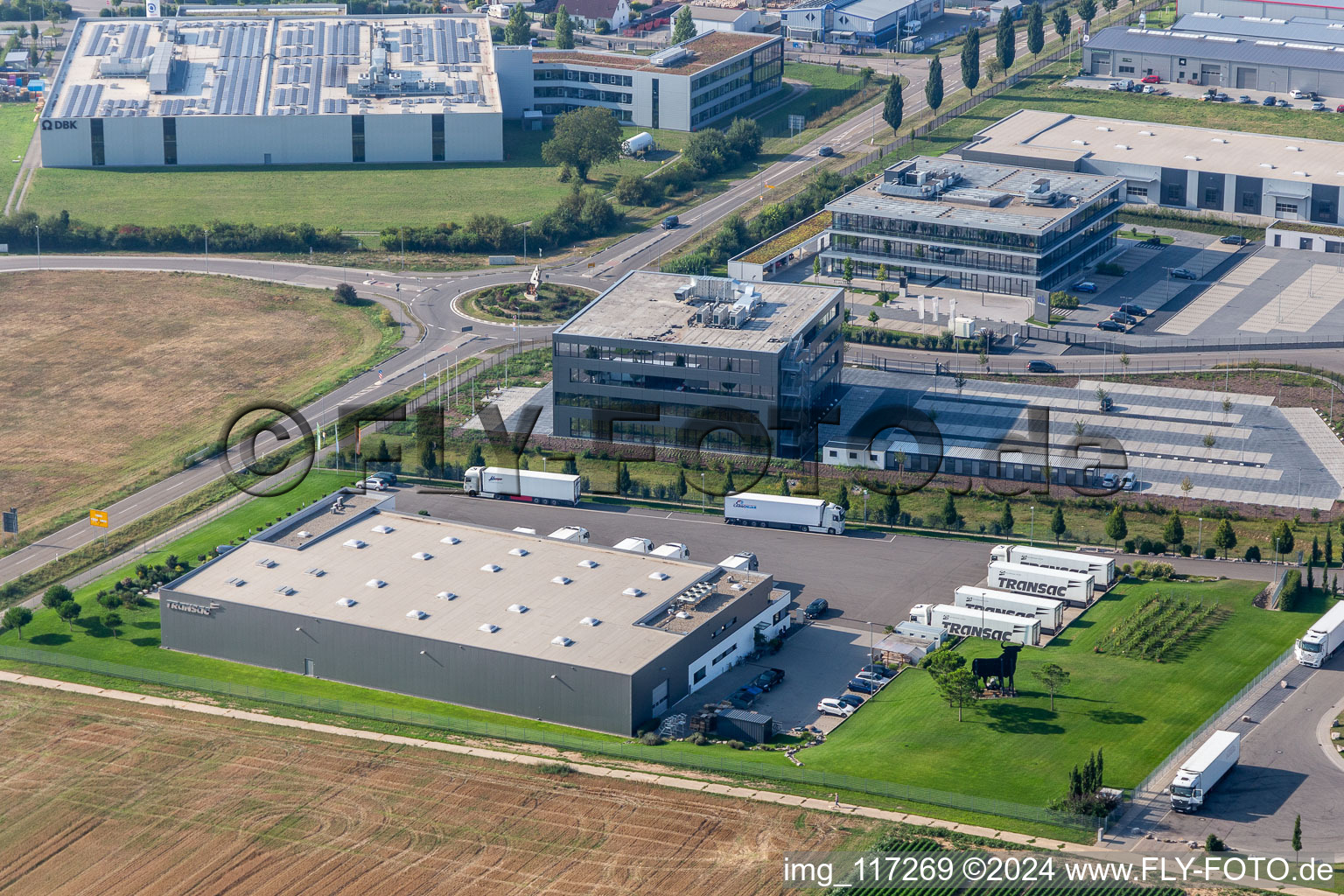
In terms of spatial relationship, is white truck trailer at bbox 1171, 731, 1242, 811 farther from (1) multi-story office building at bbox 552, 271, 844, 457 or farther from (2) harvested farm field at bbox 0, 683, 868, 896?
(1) multi-story office building at bbox 552, 271, 844, 457

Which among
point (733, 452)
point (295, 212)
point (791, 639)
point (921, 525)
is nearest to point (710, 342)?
point (733, 452)

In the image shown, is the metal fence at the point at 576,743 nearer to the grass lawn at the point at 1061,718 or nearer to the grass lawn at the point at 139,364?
the grass lawn at the point at 1061,718

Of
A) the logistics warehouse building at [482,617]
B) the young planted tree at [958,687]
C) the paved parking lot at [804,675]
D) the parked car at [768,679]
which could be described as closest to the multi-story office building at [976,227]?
the paved parking lot at [804,675]

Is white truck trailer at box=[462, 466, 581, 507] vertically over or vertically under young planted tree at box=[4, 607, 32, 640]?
over

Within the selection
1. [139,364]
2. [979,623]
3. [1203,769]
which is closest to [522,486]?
[979,623]

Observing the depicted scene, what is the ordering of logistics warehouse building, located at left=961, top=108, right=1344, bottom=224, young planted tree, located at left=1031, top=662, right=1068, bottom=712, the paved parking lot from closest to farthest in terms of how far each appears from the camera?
young planted tree, located at left=1031, top=662, right=1068, bottom=712, the paved parking lot, logistics warehouse building, located at left=961, top=108, right=1344, bottom=224

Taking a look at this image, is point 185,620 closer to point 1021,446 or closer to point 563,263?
point 1021,446

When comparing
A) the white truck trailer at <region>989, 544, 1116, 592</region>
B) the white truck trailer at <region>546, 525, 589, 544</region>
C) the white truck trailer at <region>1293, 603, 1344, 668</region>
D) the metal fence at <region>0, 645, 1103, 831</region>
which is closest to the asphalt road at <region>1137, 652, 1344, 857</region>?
the white truck trailer at <region>1293, 603, 1344, 668</region>
